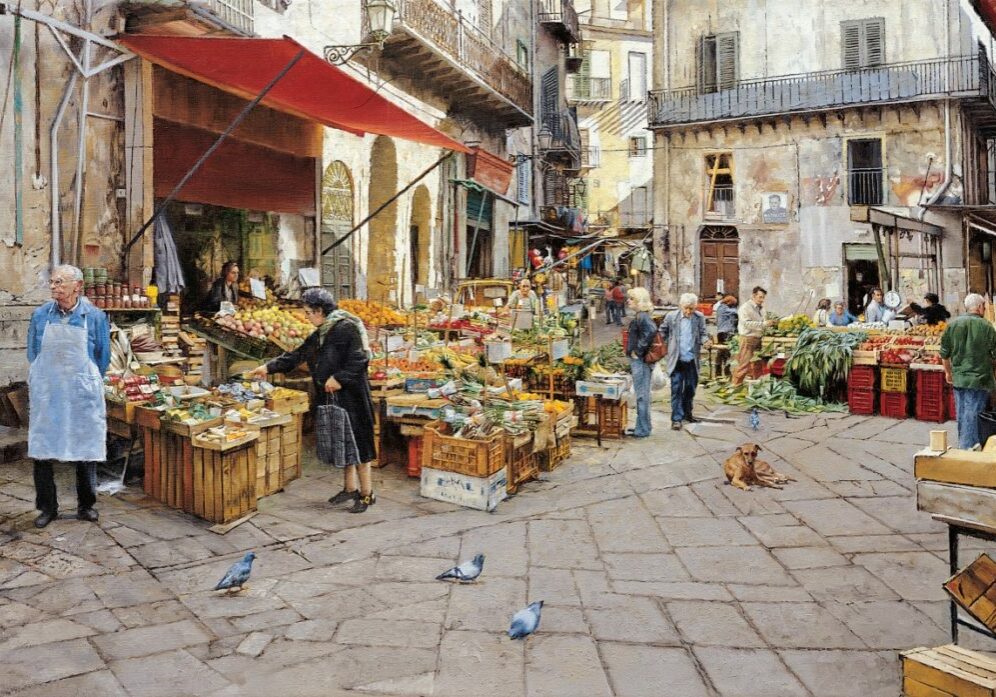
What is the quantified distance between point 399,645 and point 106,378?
387 centimetres

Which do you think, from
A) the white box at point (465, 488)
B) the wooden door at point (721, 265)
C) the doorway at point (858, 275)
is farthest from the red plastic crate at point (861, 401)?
the wooden door at point (721, 265)

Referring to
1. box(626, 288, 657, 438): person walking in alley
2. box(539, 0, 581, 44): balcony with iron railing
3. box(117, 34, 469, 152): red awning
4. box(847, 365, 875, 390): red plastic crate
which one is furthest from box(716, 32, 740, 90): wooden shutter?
box(626, 288, 657, 438): person walking in alley

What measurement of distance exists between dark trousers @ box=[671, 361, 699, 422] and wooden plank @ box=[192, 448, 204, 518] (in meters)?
5.89

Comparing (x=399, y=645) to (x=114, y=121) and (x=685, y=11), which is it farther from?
(x=685, y=11)

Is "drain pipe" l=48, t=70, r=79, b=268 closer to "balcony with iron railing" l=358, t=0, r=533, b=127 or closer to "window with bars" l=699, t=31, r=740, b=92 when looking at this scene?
"balcony with iron railing" l=358, t=0, r=533, b=127

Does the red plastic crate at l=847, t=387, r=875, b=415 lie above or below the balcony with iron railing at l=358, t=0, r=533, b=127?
below

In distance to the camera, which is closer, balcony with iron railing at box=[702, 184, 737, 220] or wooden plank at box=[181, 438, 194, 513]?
wooden plank at box=[181, 438, 194, 513]

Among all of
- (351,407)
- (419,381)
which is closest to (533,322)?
(419,381)

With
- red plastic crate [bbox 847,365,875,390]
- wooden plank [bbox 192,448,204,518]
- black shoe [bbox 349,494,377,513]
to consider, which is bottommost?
black shoe [bbox 349,494,377,513]

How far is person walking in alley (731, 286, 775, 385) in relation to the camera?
40.4ft

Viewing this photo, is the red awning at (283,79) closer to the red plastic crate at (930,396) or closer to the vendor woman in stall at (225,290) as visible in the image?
the vendor woman in stall at (225,290)

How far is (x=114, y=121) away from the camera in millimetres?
7957

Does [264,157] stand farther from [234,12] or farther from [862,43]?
[862,43]

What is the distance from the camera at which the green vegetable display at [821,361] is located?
10828 mm
